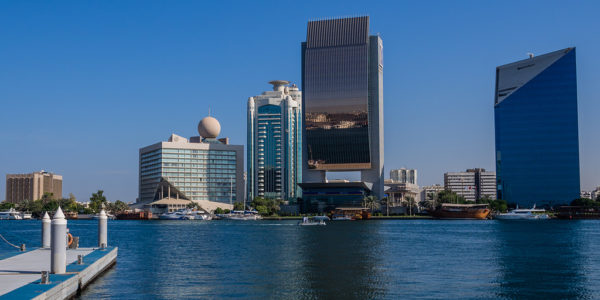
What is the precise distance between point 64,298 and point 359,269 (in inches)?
1006

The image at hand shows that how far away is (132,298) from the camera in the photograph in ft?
125

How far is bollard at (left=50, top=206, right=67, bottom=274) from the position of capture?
36.5m

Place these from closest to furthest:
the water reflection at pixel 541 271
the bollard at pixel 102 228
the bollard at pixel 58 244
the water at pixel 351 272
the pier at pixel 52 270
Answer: the pier at pixel 52 270, the bollard at pixel 58 244, the water at pixel 351 272, the water reflection at pixel 541 271, the bollard at pixel 102 228

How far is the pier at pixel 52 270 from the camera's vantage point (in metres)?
31.9

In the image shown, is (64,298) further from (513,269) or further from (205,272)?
(513,269)

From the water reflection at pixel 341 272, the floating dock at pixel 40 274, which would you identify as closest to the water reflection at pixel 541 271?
the water reflection at pixel 341 272

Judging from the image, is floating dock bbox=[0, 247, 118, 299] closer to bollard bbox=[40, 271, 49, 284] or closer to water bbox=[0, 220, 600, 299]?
bollard bbox=[40, 271, 49, 284]

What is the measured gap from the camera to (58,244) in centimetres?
3659

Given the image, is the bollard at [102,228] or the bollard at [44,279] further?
the bollard at [102,228]

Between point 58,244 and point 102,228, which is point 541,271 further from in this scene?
point 102,228

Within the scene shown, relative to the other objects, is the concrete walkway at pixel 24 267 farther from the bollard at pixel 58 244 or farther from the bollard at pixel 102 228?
the bollard at pixel 102 228

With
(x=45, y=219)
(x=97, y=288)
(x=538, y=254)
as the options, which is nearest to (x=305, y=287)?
(x=97, y=288)

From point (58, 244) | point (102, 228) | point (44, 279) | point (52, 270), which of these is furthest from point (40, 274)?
point (102, 228)

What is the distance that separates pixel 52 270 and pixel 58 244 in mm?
1880
